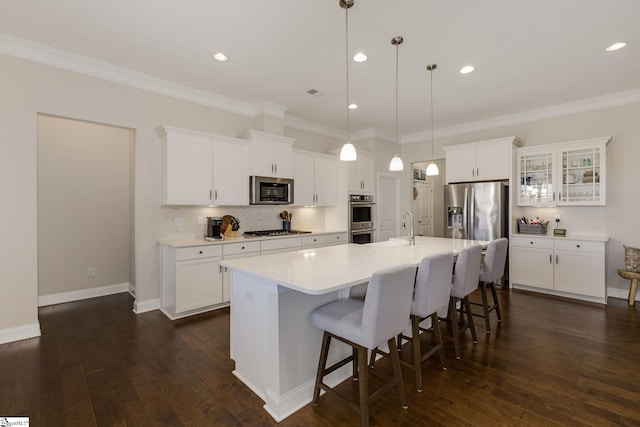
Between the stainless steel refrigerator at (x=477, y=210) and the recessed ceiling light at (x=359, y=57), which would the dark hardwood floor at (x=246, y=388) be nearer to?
the stainless steel refrigerator at (x=477, y=210)

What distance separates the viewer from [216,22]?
2.58m

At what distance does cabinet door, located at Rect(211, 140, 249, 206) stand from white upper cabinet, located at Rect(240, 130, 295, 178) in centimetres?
13

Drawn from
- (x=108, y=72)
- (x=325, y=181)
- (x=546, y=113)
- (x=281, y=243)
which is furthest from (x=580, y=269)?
(x=108, y=72)

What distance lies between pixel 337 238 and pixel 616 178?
4175mm

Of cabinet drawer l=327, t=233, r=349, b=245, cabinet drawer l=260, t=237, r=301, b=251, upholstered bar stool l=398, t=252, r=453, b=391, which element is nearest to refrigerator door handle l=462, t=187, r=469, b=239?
cabinet drawer l=327, t=233, r=349, b=245

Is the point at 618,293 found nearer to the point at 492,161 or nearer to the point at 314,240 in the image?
the point at 492,161

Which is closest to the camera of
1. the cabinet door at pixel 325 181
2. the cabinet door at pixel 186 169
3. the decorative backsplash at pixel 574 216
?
the cabinet door at pixel 186 169

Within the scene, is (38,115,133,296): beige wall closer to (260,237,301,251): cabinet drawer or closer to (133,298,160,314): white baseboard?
(133,298,160,314): white baseboard

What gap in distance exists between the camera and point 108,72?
3398mm

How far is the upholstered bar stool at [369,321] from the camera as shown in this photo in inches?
66.1

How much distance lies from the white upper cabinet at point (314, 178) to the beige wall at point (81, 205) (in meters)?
2.51

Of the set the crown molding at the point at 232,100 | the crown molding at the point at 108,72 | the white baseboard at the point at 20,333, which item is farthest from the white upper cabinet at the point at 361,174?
the white baseboard at the point at 20,333

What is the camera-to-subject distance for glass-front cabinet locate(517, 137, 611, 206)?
4246 mm

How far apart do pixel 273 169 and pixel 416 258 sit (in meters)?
2.71
